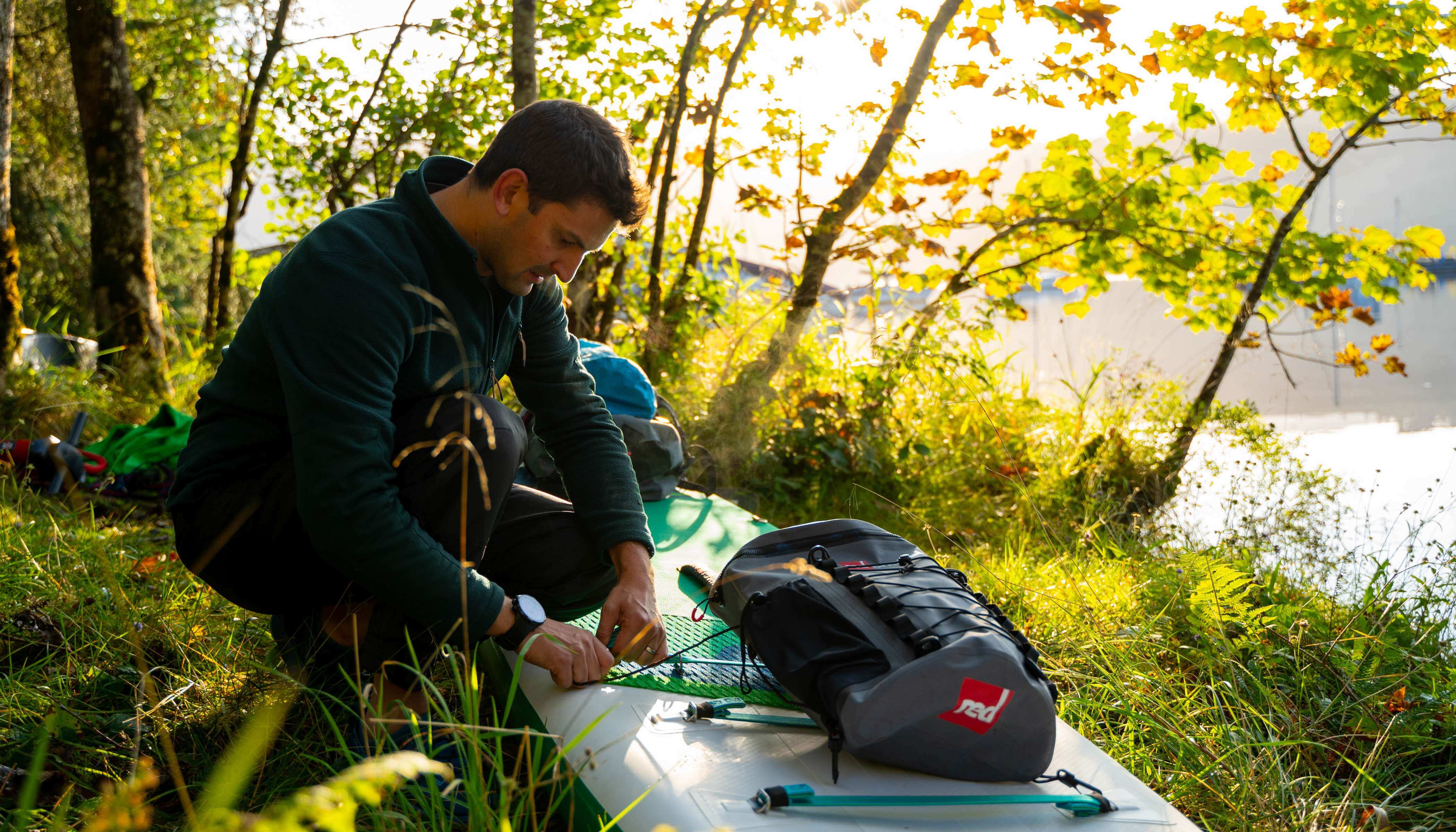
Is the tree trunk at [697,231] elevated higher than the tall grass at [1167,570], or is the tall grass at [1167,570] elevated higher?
the tree trunk at [697,231]

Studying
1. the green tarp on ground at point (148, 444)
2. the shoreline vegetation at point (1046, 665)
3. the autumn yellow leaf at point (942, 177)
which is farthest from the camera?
the autumn yellow leaf at point (942, 177)

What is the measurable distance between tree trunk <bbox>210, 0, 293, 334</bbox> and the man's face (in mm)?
4531

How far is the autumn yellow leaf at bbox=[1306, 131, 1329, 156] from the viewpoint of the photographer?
4.17 meters

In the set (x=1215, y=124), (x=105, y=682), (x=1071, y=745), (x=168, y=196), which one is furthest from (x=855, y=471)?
(x=168, y=196)

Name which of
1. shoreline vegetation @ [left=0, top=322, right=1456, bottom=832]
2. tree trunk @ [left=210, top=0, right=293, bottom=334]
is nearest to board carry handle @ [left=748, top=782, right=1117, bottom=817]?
shoreline vegetation @ [left=0, top=322, right=1456, bottom=832]

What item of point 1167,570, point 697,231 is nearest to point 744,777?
point 1167,570

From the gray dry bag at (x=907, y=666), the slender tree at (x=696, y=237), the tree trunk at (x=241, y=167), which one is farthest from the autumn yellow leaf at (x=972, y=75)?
the tree trunk at (x=241, y=167)

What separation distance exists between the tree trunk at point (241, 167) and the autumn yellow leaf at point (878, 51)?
3677mm

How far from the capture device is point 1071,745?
5.46ft

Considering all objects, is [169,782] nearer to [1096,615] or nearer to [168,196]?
[1096,615]

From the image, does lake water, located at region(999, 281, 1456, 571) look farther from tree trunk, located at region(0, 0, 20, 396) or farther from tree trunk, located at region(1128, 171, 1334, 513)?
tree trunk, located at region(0, 0, 20, 396)

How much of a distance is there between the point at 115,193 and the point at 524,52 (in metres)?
2.65

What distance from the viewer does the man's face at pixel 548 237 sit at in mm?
1742

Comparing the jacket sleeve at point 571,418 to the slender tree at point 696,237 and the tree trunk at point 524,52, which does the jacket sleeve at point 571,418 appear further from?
the slender tree at point 696,237
